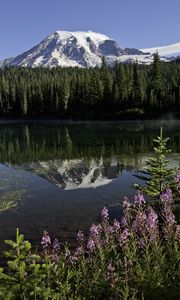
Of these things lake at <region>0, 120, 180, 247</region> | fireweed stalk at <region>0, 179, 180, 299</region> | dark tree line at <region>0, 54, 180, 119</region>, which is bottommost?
lake at <region>0, 120, 180, 247</region>

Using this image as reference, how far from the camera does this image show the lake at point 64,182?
23500mm

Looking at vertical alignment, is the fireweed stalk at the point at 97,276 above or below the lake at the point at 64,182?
above

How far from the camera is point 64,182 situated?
3562cm

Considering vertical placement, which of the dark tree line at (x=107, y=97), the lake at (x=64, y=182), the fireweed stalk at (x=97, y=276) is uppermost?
the dark tree line at (x=107, y=97)

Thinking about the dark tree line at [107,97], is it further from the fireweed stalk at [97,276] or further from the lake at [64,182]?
the fireweed stalk at [97,276]

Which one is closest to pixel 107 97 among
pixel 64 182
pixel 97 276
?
pixel 64 182

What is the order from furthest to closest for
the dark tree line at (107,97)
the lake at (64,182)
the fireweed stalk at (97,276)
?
the dark tree line at (107,97)
the lake at (64,182)
the fireweed stalk at (97,276)

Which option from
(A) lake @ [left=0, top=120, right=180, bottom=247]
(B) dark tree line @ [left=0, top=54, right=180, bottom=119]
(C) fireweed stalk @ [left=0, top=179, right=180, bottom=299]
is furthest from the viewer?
(B) dark tree line @ [left=0, top=54, right=180, bottom=119]

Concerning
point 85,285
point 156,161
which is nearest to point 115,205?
point 156,161

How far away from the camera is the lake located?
23.5m

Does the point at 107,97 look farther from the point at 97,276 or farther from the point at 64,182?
the point at 97,276

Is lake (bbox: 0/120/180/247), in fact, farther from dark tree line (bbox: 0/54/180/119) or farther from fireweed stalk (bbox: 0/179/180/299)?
dark tree line (bbox: 0/54/180/119)

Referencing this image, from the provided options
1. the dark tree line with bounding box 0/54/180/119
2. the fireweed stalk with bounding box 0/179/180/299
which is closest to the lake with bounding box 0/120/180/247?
the fireweed stalk with bounding box 0/179/180/299

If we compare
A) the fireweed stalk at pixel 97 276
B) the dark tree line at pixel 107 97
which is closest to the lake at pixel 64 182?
the fireweed stalk at pixel 97 276
